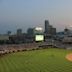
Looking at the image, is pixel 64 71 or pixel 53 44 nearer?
pixel 64 71

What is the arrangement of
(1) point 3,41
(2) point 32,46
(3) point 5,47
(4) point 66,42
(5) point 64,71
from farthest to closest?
(1) point 3,41 → (4) point 66,42 → (2) point 32,46 → (3) point 5,47 → (5) point 64,71

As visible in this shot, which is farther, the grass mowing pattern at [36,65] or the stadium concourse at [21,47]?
the stadium concourse at [21,47]

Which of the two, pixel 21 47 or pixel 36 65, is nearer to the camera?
pixel 36 65

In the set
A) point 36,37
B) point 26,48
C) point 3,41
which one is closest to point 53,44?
point 36,37

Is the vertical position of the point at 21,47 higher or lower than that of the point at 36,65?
lower

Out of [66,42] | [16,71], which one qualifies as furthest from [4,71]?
[66,42]

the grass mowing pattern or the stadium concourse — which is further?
the stadium concourse

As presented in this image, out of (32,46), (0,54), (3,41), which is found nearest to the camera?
(0,54)

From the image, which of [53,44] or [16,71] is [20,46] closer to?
[53,44]

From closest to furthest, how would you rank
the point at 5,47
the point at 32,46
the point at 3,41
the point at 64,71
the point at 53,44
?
the point at 64,71 < the point at 5,47 < the point at 32,46 < the point at 53,44 < the point at 3,41
